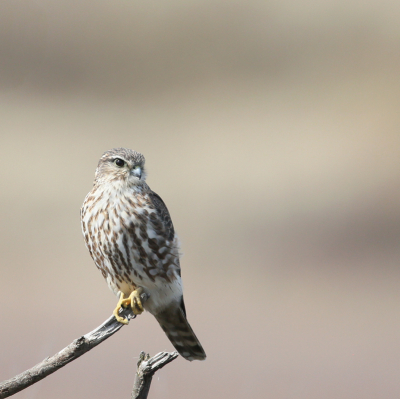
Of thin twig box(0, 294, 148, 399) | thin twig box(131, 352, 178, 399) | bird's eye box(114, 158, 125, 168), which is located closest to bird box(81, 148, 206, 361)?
bird's eye box(114, 158, 125, 168)

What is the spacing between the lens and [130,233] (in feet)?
7.83

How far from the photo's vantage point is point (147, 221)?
2434 millimetres

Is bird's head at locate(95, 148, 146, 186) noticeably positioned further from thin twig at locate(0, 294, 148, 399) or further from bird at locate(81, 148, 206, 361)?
thin twig at locate(0, 294, 148, 399)

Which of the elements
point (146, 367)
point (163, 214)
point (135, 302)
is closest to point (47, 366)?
point (146, 367)

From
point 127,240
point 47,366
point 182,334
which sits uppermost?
point 127,240

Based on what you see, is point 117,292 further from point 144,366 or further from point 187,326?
point 144,366

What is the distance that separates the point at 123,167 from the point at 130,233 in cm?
33

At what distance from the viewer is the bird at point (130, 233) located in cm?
238

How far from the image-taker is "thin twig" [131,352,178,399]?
1.97 metres

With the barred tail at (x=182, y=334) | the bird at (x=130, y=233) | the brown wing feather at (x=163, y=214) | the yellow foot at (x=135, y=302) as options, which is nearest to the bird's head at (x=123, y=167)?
the bird at (x=130, y=233)

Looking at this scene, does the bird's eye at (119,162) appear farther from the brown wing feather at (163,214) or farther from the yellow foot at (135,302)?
the yellow foot at (135,302)

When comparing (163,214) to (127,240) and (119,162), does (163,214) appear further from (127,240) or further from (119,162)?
(119,162)

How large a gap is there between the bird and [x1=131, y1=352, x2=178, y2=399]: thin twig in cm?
37

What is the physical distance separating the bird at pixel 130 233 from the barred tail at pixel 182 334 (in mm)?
136
